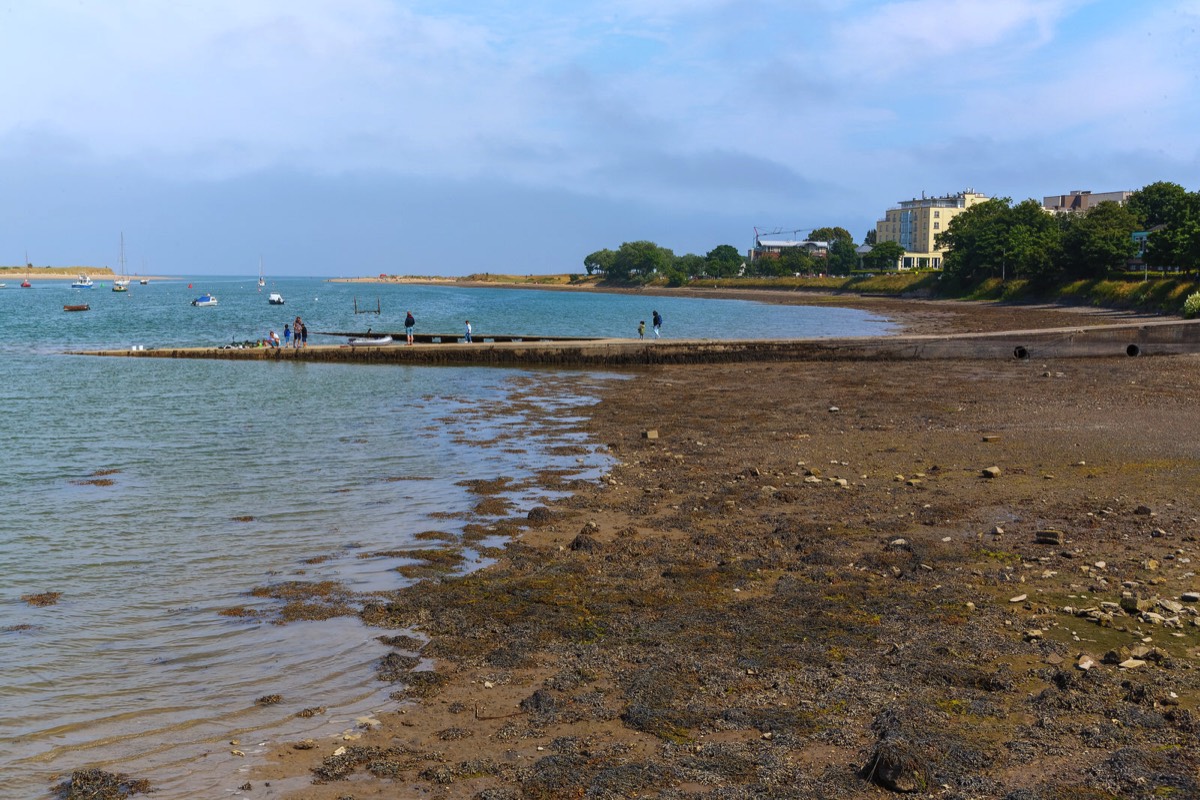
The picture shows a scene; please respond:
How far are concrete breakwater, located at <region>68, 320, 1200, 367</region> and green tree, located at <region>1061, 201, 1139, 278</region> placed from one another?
56.0 metres

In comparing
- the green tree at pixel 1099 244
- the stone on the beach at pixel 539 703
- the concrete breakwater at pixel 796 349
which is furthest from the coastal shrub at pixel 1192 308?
the stone on the beach at pixel 539 703

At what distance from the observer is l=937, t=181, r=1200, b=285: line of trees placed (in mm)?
85812

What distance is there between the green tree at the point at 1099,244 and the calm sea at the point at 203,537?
77836 millimetres

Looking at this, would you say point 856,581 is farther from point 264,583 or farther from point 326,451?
point 326,451

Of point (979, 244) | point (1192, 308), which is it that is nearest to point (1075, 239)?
point (979, 244)

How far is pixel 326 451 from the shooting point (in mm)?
23438

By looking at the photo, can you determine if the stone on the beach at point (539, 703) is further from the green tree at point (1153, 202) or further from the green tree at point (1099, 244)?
the green tree at point (1153, 202)

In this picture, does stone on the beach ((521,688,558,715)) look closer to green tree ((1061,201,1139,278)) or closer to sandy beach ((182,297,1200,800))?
sandy beach ((182,297,1200,800))

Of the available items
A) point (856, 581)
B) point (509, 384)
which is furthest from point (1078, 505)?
point (509, 384)

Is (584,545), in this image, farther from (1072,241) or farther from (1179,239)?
(1072,241)

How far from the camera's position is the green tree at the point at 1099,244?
95.4 m

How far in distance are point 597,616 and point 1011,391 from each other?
25.2 m

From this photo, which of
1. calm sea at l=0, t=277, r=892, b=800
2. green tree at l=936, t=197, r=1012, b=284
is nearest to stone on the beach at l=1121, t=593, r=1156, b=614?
calm sea at l=0, t=277, r=892, b=800

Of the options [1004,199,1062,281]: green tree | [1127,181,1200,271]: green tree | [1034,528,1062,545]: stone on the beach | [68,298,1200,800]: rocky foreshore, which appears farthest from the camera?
[1004,199,1062,281]: green tree
